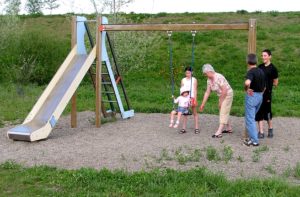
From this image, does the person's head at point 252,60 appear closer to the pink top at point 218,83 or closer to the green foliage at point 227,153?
the pink top at point 218,83

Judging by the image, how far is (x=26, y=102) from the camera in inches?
591

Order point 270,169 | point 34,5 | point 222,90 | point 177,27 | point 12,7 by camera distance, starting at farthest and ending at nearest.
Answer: point 34,5
point 12,7
point 177,27
point 222,90
point 270,169

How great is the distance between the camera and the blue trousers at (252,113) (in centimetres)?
852

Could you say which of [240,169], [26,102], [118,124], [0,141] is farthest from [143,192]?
[26,102]

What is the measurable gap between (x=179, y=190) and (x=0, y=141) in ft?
14.9

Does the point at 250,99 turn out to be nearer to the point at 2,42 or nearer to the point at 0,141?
the point at 0,141

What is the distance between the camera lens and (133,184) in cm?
611

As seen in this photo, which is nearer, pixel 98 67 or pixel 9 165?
pixel 9 165

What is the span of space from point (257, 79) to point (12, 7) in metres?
20.4

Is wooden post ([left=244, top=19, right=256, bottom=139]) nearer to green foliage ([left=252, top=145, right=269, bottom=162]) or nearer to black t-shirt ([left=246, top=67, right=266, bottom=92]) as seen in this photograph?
black t-shirt ([left=246, top=67, right=266, bottom=92])

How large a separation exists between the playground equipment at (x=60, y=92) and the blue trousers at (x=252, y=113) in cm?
336

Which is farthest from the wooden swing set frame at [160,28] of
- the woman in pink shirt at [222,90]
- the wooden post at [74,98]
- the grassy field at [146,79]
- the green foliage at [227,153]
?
the grassy field at [146,79]

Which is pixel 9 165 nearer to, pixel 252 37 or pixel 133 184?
pixel 133 184

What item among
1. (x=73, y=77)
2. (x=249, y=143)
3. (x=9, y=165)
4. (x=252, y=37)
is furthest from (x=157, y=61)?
(x=9, y=165)
